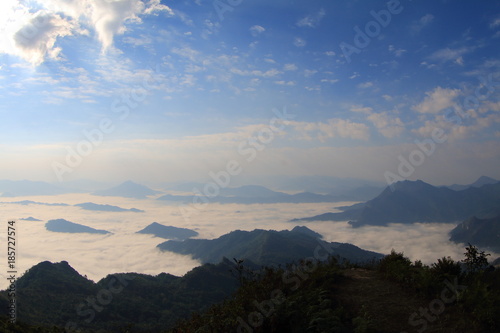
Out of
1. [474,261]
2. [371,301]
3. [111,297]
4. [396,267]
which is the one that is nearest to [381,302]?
[371,301]

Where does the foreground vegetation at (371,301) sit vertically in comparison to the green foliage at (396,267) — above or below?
below

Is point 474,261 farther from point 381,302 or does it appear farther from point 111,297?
point 111,297

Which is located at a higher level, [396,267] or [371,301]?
[396,267]

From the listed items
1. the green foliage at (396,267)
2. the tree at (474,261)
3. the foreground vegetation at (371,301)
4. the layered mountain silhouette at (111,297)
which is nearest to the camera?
the foreground vegetation at (371,301)

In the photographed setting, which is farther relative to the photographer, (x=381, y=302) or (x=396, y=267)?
(x=396, y=267)

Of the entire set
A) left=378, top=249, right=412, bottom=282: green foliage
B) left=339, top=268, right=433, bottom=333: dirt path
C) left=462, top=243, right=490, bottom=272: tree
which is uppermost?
left=462, top=243, right=490, bottom=272: tree

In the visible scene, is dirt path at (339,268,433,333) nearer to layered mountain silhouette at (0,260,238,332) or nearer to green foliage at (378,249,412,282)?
green foliage at (378,249,412,282)

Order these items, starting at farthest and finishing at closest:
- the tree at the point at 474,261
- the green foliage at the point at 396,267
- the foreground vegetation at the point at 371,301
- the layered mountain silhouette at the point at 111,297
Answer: the layered mountain silhouette at the point at 111,297
the green foliage at the point at 396,267
the tree at the point at 474,261
the foreground vegetation at the point at 371,301

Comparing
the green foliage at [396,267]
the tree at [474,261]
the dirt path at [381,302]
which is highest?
the tree at [474,261]

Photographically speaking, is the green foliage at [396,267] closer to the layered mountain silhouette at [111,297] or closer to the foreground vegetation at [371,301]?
the foreground vegetation at [371,301]

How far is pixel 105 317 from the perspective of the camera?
270 ft

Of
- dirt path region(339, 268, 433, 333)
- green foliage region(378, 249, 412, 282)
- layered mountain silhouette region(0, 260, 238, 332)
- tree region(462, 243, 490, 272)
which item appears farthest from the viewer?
layered mountain silhouette region(0, 260, 238, 332)

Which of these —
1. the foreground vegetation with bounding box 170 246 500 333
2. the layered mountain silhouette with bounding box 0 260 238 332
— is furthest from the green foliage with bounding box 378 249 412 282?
the layered mountain silhouette with bounding box 0 260 238 332

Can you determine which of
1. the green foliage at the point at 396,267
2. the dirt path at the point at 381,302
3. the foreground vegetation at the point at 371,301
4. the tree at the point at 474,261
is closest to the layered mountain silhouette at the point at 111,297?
the foreground vegetation at the point at 371,301
